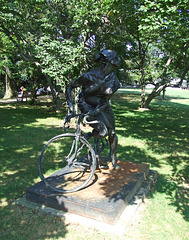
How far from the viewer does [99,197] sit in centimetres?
410

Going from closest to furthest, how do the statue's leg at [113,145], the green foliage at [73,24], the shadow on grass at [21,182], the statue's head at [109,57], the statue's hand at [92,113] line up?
the shadow on grass at [21,182] → the statue's hand at [92,113] → the statue's head at [109,57] → the statue's leg at [113,145] → the green foliage at [73,24]

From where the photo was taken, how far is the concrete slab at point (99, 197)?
3807 millimetres

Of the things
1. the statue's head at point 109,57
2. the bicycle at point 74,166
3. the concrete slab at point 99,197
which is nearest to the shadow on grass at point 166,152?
the concrete slab at point 99,197

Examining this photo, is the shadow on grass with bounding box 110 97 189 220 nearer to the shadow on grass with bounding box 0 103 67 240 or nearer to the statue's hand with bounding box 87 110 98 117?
the statue's hand with bounding box 87 110 98 117

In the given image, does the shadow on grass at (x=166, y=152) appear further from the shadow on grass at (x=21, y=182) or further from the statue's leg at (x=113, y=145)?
the shadow on grass at (x=21, y=182)

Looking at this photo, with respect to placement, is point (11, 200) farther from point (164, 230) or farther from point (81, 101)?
point (164, 230)

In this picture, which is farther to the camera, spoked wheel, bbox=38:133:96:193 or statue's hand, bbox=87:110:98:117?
statue's hand, bbox=87:110:98:117

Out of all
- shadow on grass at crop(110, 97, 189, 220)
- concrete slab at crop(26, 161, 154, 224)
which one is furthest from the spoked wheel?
shadow on grass at crop(110, 97, 189, 220)

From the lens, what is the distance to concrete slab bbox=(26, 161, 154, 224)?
12.5 ft

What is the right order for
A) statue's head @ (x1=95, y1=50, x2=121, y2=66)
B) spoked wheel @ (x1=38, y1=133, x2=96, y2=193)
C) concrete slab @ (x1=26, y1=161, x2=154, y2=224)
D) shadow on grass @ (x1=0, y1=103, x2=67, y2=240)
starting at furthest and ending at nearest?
1. statue's head @ (x1=95, y1=50, x2=121, y2=66)
2. spoked wheel @ (x1=38, y1=133, x2=96, y2=193)
3. concrete slab @ (x1=26, y1=161, x2=154, y2=224)
4. shadow on grass @ (x1=0, y1=103, x2=67, y2=240)

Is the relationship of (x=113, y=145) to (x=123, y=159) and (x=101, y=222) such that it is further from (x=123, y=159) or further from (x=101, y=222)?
(x=123, y=159)

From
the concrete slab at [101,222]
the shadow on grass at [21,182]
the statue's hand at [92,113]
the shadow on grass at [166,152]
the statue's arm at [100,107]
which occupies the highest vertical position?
the statue's arm at [100,107]

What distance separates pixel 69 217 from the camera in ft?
12.9

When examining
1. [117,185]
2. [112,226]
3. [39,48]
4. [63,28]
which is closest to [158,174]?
[117,185]
